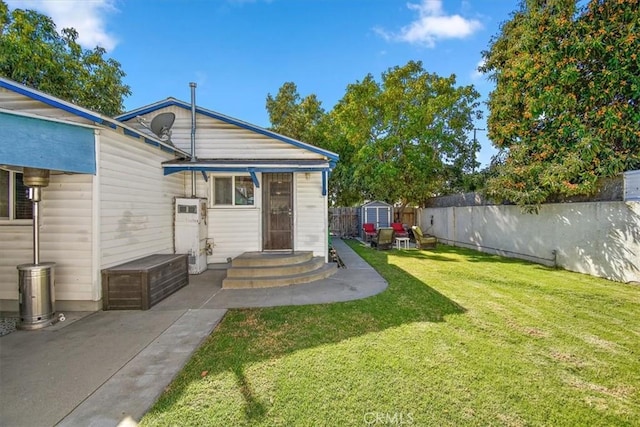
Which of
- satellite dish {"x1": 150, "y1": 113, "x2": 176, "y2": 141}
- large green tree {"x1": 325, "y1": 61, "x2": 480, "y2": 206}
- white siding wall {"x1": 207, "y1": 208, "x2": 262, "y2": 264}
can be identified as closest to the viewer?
satellite dish {"x1": 150, "y1": 113, "x2": 176, "y2": 141}

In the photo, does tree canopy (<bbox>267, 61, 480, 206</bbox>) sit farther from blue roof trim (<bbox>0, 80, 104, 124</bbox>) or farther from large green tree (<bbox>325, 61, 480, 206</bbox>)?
blue roof trim (<bbox>0, 80, 104, 124</bbox>)

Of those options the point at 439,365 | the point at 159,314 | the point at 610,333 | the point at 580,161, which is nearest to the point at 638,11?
the point at 580,161

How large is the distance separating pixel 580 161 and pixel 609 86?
2047mm

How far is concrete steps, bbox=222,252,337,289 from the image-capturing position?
650 centimetres

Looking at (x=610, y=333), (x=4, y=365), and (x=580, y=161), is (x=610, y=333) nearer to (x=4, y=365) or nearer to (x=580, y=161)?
(x=580, y=161)

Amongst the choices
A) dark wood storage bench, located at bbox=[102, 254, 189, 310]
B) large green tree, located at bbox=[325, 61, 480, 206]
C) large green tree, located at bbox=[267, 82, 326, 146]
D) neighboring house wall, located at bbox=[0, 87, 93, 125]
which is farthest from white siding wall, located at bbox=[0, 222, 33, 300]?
large green tree, located at bbox=[267, 82, 326, 146]

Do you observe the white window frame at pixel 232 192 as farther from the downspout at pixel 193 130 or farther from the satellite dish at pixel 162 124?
the satellite dish at pixel 162 124

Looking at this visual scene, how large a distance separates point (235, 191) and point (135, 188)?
2.78 meters

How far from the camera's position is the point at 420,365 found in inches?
125

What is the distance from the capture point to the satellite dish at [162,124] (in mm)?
7883

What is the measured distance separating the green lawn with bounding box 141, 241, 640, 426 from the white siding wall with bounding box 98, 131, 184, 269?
2635mm

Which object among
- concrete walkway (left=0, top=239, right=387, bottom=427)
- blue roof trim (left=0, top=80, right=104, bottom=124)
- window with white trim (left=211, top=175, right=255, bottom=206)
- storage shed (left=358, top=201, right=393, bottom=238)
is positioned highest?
blue roof trim (left=0, top=80, right=104, bottom=124)

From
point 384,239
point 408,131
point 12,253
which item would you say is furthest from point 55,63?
point 408,131

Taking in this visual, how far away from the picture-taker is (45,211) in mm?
4891
